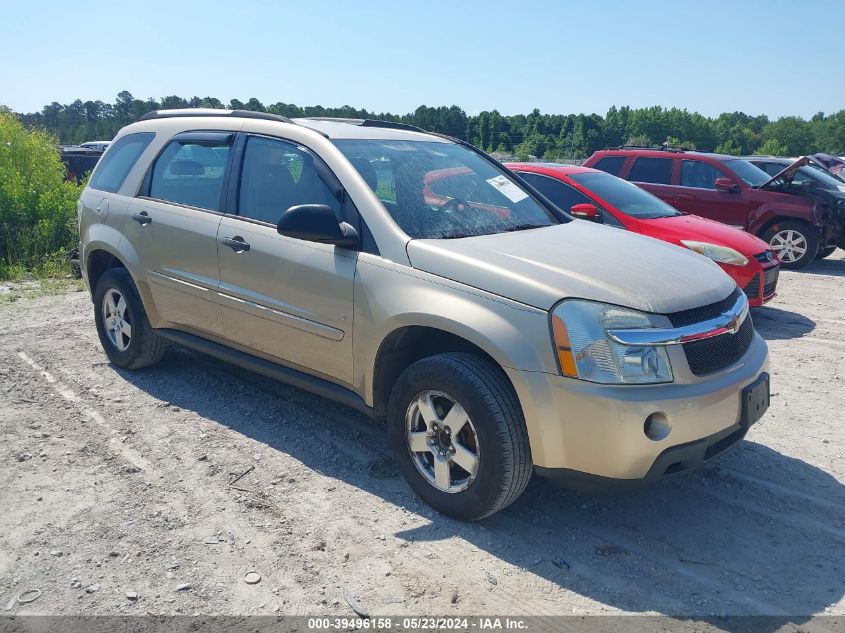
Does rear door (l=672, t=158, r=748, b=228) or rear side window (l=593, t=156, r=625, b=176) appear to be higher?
rear side window (l=593, t=156, r=625, b=176)

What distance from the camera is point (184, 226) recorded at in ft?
15.4

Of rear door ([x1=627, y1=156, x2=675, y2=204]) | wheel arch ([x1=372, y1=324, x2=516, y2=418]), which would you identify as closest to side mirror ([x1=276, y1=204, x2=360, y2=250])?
wheel arch ([x1=372, y1=324, x2=516, y2=418])

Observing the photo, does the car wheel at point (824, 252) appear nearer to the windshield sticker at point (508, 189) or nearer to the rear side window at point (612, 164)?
the rear side window at point (612, 164)

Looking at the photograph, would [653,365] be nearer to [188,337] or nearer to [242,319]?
[242,319]

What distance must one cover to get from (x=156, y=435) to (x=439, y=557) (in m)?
2.18

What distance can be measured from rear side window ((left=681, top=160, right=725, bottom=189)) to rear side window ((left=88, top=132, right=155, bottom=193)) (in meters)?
8.57

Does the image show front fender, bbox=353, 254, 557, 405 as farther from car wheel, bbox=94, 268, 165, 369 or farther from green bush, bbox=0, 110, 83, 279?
green bush, bbox=0, 110, 83, 279

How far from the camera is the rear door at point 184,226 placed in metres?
4.58

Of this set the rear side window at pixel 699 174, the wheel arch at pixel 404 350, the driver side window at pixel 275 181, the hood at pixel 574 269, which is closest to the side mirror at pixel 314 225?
the driver side window at pixel 275 181

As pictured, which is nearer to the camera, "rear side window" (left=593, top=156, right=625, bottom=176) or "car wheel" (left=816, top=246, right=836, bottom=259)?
"rear side window" (left=593, top=156, right=625, bottom=176)

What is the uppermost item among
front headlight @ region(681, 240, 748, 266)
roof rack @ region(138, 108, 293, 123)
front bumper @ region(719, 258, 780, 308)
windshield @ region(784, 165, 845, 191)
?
roof rack @ region(138, 108, 293, 123)

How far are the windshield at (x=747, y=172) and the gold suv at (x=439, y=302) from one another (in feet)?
26.0

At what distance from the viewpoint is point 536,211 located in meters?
4.55

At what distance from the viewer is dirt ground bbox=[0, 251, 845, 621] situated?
2951mm
